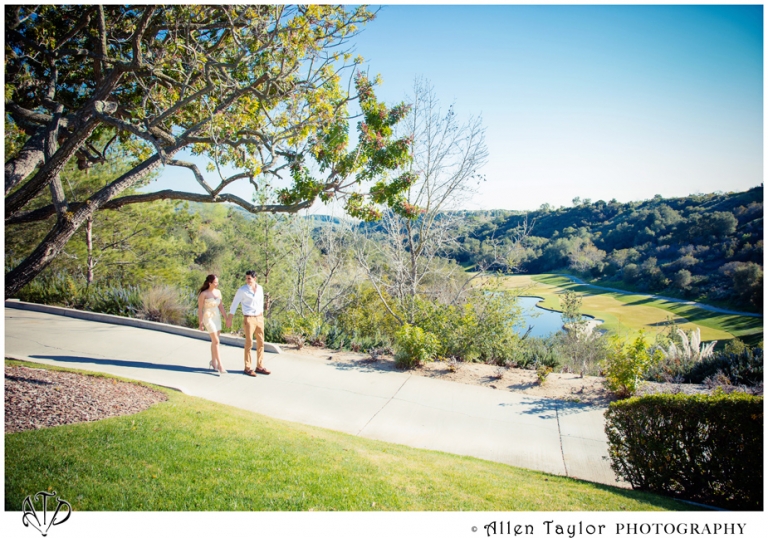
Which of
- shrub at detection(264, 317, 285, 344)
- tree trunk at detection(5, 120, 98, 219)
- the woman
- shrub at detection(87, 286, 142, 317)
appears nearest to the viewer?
tree trunk at detection(5, 120, 98, 219)

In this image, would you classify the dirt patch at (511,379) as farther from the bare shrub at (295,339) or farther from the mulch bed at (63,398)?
the mulch bed at (63,398)

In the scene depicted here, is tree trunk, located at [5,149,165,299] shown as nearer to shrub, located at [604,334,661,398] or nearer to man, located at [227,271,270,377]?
man, located at [227,271,270,377]

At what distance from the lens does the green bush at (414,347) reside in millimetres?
7383

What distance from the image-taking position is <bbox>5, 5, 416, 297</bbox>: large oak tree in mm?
5734

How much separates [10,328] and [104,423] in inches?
262

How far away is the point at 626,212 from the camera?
40.3m

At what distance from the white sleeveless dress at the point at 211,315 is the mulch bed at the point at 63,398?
48.8 inches

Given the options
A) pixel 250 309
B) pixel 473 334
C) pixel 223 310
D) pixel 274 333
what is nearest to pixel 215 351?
pixel 223 310

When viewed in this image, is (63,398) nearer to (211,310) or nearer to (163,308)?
(211,310)

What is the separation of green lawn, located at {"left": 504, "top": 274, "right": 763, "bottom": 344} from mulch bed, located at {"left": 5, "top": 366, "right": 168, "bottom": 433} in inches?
379

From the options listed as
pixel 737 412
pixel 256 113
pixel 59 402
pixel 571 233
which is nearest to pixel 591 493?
pixel 737 412

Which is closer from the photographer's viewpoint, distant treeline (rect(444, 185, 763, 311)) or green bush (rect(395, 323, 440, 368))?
green bush (rect(395, 323, 440, 368))

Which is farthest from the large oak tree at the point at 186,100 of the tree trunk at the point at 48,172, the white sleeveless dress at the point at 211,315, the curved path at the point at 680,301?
the curved path at the point at 680,301

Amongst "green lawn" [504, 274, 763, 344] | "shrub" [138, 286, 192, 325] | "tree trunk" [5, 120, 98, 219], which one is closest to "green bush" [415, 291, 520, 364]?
"green lawn" [504, 274, 763, 344]
